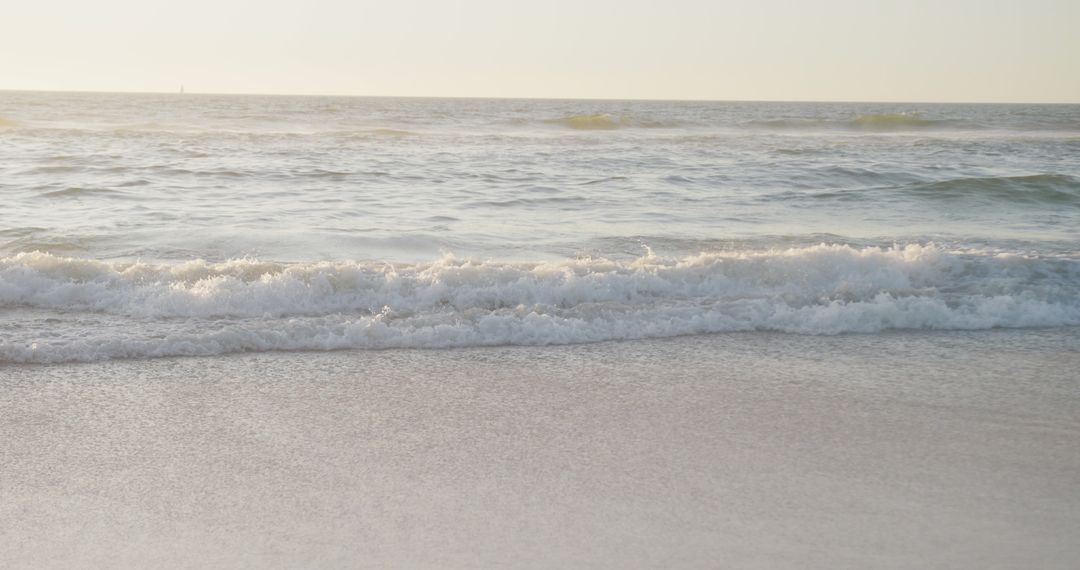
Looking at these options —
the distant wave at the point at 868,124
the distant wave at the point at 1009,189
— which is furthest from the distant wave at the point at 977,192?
the distant wave at the point at 868,124

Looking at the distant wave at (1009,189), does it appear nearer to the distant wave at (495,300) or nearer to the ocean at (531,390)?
the ocean at (531,390)

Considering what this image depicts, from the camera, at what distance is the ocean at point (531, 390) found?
137 inches

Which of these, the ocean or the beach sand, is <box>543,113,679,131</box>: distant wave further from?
the beach sand

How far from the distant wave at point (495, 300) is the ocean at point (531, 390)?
0.03m

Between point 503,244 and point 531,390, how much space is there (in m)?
4.52

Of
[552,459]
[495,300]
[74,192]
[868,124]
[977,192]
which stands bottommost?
[552,459]

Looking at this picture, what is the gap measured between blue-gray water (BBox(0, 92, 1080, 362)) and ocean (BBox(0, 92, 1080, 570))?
4 cm

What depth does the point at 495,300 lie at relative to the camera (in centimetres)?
695

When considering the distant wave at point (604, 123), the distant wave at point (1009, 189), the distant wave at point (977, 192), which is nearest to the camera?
the distant wave at point (977, 192)

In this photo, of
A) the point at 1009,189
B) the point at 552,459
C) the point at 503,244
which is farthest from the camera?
the point at 1009,189

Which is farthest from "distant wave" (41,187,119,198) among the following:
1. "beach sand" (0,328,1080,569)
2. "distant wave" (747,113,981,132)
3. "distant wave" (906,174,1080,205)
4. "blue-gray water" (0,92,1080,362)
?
"distant wave" (747,113,981,132)

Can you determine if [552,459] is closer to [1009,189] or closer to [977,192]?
[977,192]

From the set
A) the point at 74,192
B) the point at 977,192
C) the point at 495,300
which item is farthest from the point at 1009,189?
the point at 74,192

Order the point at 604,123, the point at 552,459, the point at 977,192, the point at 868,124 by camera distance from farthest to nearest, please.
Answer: the point at 868,124
the point at 604,123
the point at 977,192
the point at 552,459
